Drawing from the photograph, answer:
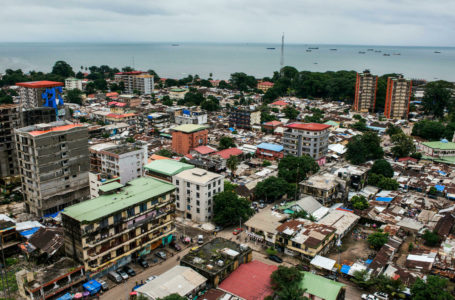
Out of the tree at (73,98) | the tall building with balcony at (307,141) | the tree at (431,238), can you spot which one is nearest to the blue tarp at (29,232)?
the tall building with balcony at (307,141)

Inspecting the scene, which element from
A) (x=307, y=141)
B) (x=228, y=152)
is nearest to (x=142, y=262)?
(x=228, y=152)

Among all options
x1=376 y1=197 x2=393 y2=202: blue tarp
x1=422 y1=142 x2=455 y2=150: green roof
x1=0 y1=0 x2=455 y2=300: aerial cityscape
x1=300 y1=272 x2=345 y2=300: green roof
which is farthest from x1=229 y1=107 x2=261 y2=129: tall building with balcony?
x1=300 y1=272 x2=345 y2=300: green roof

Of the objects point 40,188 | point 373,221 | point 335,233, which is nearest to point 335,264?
point 335,233

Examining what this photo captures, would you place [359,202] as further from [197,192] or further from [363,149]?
[197,192]

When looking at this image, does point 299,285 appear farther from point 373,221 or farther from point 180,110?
point 180,110

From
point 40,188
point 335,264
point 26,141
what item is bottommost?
point 335,264

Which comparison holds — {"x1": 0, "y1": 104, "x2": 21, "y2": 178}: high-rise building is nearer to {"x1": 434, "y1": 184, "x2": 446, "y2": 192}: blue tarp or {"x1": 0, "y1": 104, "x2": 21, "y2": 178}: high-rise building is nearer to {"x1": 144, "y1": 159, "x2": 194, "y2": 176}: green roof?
{"x1": 144, "y1": 159, "x2": 194, "y2": 176}: green roof
